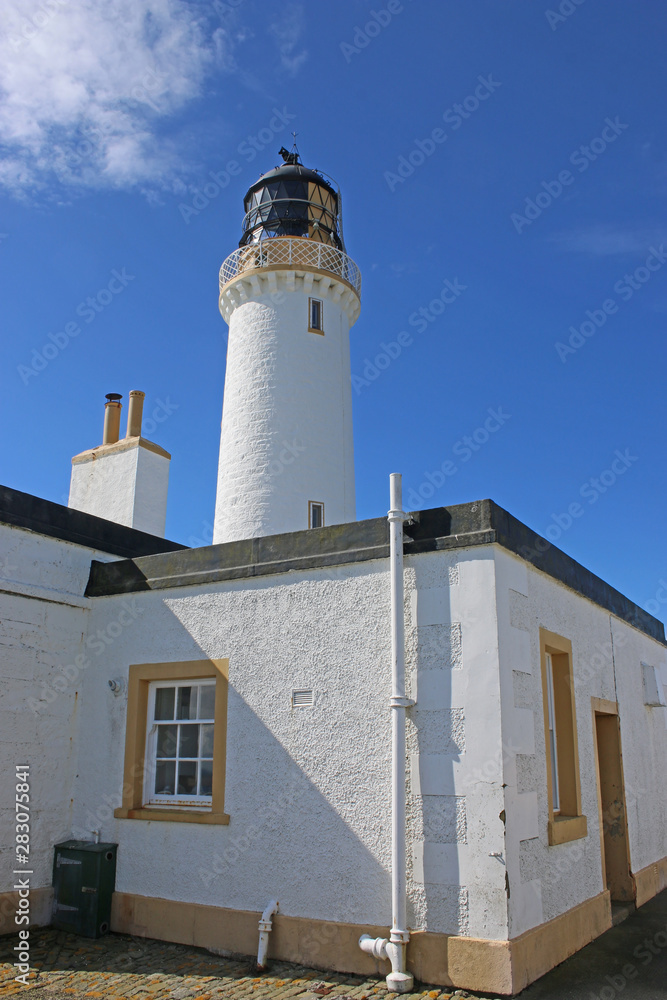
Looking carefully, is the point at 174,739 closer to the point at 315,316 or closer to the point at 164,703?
the point at 164,703

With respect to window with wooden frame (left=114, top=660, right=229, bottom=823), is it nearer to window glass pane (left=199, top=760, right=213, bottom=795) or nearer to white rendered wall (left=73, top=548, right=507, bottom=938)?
window glass pane (left=199, top=760, right=213, bottom=795)

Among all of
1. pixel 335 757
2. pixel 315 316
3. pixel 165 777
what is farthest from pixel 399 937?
pixel 315 316

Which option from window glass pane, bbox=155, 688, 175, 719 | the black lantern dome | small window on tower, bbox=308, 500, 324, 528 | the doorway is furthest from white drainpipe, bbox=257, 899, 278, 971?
the black lantern dome

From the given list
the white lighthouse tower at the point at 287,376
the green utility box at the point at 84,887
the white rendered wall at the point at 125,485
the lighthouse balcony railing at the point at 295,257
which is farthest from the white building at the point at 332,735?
the lighthouse balcony railing at the point at 295,257

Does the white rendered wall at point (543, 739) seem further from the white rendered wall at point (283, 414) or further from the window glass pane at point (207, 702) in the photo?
the white rendered wall at point (283, 414)

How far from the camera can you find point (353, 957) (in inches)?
227

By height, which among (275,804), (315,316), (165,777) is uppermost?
(315,316)

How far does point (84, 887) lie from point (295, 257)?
1058 cm

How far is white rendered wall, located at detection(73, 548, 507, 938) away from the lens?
5.56 metres

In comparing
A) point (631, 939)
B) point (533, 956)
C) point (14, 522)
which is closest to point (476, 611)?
point (533, 956)

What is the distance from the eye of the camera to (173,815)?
23.0ft

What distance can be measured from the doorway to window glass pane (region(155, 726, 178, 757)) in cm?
431

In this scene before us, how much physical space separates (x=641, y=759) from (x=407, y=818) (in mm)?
4716

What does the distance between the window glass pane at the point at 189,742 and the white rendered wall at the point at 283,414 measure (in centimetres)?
509
